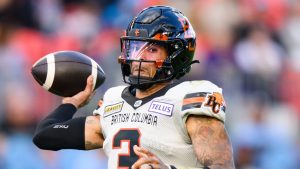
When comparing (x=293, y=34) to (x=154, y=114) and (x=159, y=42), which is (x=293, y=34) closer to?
A: (x=159, y=42)

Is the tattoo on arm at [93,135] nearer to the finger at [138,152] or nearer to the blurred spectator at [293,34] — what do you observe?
the finger at [138,152]

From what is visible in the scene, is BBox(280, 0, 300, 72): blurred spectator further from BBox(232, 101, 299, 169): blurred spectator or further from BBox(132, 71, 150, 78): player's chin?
BBox(132, 71, 150, 78): player's chin

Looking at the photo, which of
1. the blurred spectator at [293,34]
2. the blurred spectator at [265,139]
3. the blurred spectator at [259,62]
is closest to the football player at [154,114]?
the blurred spectator at [265,139]

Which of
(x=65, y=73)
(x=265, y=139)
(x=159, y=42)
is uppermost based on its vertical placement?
(x=159, y=42)

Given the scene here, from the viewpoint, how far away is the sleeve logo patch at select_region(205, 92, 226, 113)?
14.4ft

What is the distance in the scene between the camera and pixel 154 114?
178 inches

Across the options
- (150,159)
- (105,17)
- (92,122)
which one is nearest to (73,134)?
(92,122)

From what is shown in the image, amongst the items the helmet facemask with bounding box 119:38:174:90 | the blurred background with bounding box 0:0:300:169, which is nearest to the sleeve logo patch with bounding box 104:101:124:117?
the helmet facemask with bounding box 119:38:174:90

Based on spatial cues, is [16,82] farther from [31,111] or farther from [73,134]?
[73,134]

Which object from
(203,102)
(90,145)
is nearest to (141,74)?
(203,102)

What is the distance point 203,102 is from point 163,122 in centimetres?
24

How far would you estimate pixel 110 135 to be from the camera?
4.67m

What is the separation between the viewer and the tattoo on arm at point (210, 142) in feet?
14.0

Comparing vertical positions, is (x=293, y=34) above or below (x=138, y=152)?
below
